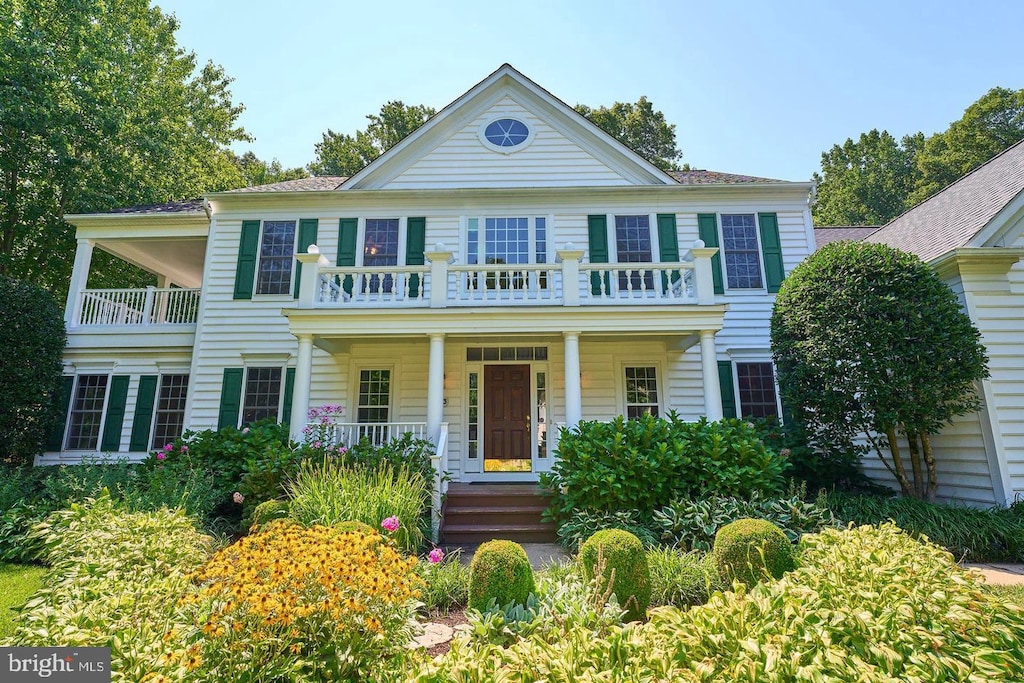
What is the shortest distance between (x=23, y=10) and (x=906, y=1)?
20.5 m

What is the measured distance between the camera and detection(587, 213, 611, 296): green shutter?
1050cm

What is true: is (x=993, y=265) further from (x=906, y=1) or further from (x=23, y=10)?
(x=23, y=10)

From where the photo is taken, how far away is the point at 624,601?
3.91 m

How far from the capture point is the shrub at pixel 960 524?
5.88 m

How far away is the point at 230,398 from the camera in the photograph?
10.2 m

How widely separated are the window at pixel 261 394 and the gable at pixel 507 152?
4.61 m

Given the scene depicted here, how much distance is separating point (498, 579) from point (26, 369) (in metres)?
11.4

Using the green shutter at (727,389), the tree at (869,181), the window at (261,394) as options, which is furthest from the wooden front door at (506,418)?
the tree at (869,181)

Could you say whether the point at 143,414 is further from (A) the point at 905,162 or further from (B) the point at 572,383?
(A) the point at 905,162

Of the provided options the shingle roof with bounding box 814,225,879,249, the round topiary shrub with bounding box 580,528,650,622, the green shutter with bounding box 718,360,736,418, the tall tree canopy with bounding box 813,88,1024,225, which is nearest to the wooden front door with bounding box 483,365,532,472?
the green shutter with bounding box 718,360,736,418

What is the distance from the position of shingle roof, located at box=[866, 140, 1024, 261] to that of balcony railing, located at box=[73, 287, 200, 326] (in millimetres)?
14898

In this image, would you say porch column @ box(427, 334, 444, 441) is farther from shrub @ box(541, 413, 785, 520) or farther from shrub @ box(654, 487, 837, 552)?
shrub @ box(654, 487, 837, 552)

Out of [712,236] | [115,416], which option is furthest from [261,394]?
[712,236]

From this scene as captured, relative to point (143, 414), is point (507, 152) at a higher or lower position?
higher
